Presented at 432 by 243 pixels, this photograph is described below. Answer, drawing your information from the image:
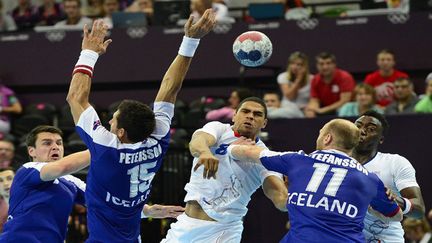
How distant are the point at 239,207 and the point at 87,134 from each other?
1.99 meters

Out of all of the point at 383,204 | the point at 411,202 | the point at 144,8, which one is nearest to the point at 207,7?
the point at 144,8

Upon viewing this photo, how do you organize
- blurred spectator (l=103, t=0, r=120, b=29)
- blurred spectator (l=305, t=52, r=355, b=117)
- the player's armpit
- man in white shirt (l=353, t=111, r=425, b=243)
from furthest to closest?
blurred spectator (l=103, t=0, r=120, b=29)
blurred spectator (l=305, t=52, r=355, b=117)
man in white shirt (l=353, t=111, r=425, b=243)
the player's armpit

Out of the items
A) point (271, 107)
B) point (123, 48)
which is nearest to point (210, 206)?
point (271, 107)

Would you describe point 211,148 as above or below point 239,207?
above

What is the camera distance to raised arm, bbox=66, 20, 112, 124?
716 cm

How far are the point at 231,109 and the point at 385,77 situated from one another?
93.8 inches

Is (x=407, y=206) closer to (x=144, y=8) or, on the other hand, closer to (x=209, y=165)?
(x=209, y=165)

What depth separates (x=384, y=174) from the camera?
29.1ft

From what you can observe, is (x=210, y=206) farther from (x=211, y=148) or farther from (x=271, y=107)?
(x=271, y=107)

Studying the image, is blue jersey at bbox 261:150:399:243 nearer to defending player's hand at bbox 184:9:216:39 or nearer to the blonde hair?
defending player's hand at bbox 184:9:216:39

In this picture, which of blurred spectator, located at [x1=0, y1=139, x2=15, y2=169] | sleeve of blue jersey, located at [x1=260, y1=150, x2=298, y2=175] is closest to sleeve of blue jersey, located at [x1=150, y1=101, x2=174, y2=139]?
sleeve of blue jersey, located at [x1=260, y1=150, x2=298, y2=175]

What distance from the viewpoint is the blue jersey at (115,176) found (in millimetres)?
7137

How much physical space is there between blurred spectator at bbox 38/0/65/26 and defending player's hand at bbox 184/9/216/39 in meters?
10.5

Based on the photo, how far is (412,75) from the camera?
1519cm
